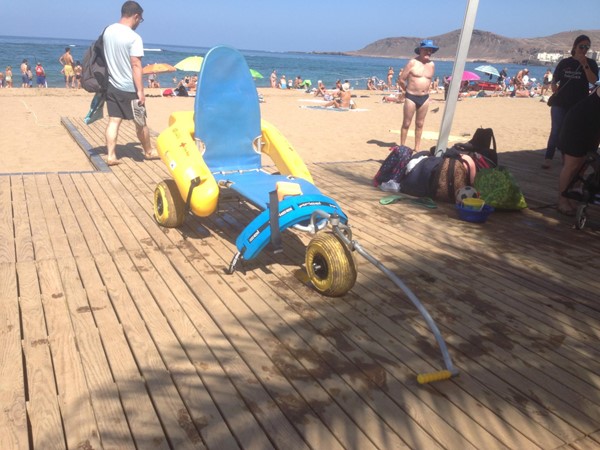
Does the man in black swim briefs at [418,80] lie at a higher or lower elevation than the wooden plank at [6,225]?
higher

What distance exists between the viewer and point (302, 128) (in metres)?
12.0

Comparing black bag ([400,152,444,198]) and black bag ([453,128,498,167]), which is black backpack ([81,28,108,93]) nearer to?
black bag ([400,152,444,198])

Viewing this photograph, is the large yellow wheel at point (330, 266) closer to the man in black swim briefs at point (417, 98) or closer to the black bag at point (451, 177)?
the black bag at point (451, 177)

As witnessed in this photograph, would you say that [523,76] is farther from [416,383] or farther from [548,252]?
[416,383]

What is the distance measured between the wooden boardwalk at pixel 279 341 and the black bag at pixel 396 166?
159 cm

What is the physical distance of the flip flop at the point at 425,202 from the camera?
18.4 ft

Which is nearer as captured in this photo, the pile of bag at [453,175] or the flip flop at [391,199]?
the pile of bag at [453,175]

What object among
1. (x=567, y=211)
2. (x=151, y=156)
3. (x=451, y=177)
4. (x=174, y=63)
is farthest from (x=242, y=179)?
(x=174, y=63)

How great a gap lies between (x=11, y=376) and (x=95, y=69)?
194 inches

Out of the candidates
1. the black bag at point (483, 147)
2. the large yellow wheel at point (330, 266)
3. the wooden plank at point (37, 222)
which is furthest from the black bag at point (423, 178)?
the wooden plank at point (37, 222)

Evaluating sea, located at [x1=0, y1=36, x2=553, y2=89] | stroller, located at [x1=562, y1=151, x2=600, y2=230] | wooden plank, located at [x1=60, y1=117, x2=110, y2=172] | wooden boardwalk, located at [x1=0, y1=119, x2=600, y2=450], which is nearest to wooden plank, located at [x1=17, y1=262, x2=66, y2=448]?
wooden boardwalk, located at [x1=0, y1=119, x2=600, y2=450]

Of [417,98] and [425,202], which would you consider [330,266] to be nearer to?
[425,202]

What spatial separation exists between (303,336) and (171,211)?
2.03 m

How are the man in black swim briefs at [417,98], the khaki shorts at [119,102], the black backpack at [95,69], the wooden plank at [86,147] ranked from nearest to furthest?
the black backpack at [95,69], the khaki shorts at [119,102], the wooden plank at [86,147], the man in black swim briefs at [417,98]
